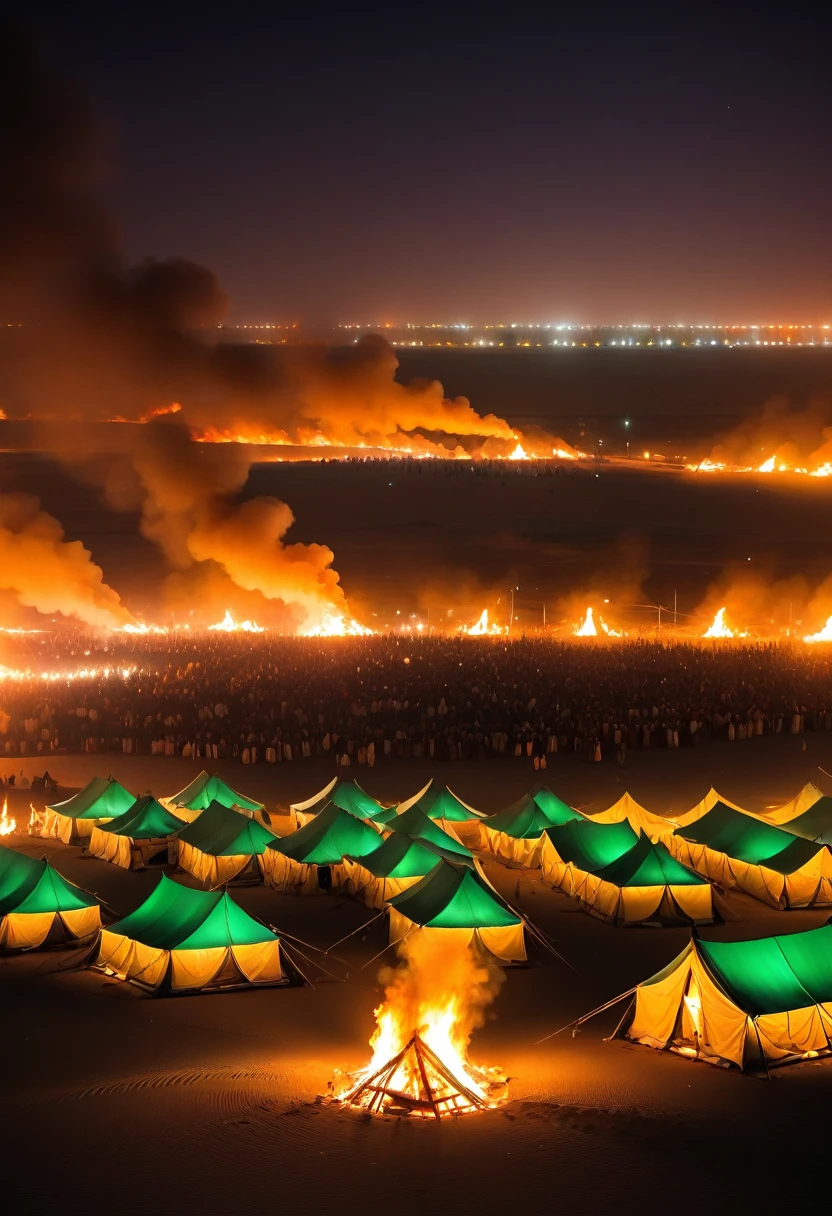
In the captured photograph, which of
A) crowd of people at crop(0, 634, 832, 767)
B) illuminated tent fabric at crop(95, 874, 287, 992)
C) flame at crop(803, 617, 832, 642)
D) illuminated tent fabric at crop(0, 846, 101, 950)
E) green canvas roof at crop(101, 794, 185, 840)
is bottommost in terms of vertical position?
illuminated tent fabric at crop(95, 874, 287, 992)

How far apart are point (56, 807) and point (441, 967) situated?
9621mm

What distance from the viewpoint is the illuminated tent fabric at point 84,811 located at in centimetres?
1977

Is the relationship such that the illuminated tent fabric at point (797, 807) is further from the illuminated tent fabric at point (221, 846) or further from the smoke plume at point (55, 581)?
the smoke plume at point (55, 581)

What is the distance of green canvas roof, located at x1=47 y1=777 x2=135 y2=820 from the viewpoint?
65.0 feet

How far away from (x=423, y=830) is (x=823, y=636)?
26647 mm

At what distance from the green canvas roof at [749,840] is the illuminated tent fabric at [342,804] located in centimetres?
419

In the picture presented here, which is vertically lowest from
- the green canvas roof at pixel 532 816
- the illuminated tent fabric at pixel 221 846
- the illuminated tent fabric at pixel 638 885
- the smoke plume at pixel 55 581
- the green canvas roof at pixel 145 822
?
the illuminated tent fabric at pixel 638 885

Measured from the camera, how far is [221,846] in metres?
17.8

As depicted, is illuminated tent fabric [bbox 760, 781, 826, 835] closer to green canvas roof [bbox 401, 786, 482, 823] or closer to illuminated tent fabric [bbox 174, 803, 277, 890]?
green canvas roof [bbox 401, 786, 482, 823]

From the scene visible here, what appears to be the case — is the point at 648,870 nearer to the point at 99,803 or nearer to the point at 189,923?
the point at 189,923

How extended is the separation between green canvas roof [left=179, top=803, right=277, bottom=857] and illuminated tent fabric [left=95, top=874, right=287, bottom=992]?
368cm

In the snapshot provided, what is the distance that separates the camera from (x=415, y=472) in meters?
67.5

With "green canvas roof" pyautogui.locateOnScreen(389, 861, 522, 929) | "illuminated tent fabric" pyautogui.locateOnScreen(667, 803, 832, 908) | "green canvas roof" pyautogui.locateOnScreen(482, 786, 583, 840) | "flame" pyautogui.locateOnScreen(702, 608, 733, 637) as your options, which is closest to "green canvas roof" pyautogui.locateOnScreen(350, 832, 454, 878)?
"green canvas roof" pyautogui.locateOnScreen(389, 861, 522, 929)

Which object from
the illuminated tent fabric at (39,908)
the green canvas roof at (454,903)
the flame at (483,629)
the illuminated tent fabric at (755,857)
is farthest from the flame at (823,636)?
the illuminated tent fabric at (39,908)
